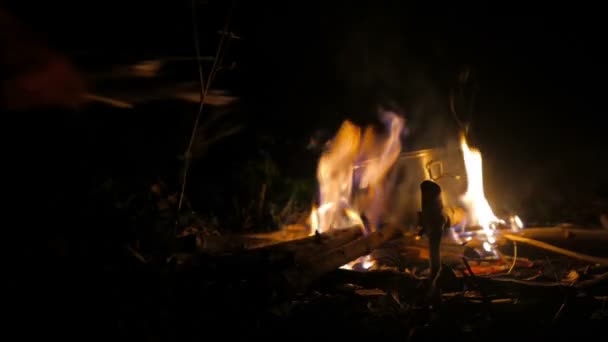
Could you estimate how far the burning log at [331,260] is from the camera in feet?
11.3

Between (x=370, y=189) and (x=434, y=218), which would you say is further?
(x=370, y=189)

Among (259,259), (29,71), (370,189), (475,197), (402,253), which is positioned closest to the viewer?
(259,259)

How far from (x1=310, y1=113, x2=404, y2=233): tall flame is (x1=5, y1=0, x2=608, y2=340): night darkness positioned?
81.2 inches

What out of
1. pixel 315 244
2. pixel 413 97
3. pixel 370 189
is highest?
pixel 413 97

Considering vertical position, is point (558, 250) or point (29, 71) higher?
point (29, 71)

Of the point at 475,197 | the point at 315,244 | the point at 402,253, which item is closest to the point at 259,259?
the point at 315,244

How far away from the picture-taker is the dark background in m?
9.12

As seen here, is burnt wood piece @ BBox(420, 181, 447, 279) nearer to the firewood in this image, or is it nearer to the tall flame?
the firewood

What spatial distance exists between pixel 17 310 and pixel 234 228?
4.73 metres

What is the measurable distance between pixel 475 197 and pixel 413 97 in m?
4.51

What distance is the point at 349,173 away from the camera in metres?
6.59

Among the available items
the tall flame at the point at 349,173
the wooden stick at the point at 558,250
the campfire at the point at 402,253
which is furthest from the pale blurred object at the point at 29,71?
the wooden stick at the point at 558,250

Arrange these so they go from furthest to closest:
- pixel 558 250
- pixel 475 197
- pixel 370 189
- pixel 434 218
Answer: pixel 370 189
pixel 475 197
pixel 558 250
pixel 434 218

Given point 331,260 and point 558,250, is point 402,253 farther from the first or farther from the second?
point 558,250
